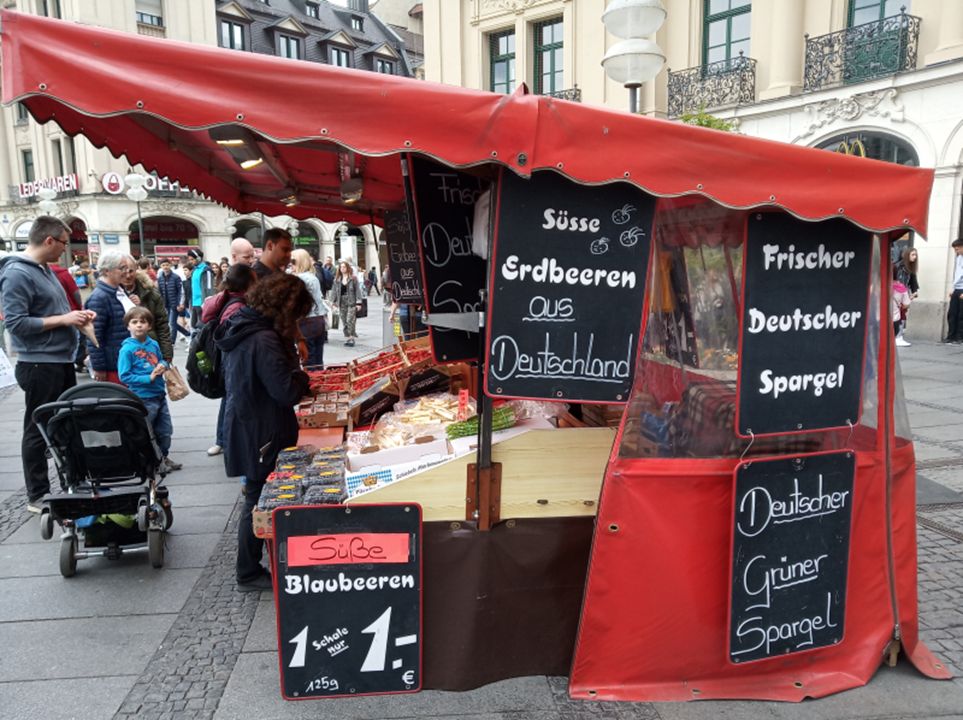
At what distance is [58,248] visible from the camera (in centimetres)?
457

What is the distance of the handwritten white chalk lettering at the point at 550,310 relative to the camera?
8.20ft

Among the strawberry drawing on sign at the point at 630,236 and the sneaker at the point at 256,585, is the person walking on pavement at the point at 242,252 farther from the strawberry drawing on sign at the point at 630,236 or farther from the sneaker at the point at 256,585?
the strawberry drawing on sign at the point at 630,236

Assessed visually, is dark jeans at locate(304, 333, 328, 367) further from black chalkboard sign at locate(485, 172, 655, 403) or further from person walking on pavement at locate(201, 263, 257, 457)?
black chalkboard sign at locate(485, 172, 655, 403)

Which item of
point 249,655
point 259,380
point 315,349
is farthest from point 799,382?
point 315,349

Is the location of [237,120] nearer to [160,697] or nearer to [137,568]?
[160,697]

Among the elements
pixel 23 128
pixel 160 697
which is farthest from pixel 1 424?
pixel 23 128

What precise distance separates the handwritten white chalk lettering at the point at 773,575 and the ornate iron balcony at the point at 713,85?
13.9m

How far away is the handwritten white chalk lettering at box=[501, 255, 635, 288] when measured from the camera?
246cm

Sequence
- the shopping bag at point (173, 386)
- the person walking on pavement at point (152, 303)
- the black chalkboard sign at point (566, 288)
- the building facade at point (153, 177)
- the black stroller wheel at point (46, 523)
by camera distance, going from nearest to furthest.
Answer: the black chalkboard sign at point (566, 288) < the black stroller wheel at point (46, 523) < the shopping bag at point (173, 386) < the person walking on pavement at point (152, 303) < the building facade at point (153, 177)

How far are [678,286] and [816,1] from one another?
14243 millimetres

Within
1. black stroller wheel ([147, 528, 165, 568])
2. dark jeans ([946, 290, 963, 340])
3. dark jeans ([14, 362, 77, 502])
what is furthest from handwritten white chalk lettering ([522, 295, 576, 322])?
dark jeans ([946, 290, 963, 340])

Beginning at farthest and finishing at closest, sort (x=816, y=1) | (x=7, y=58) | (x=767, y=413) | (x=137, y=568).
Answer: (x=816, y=1) < (x=137, y=568) < (x=767, y=413) < (x=7, y=58)

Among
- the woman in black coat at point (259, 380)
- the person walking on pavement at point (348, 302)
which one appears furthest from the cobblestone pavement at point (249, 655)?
the person walking on pavement at point (348, 302)

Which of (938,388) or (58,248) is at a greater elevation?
(58,248)
